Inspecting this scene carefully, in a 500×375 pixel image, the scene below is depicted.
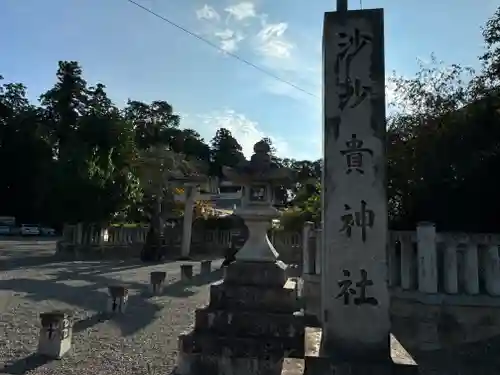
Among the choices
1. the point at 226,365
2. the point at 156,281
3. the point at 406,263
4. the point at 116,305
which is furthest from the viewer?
the point at 156,281

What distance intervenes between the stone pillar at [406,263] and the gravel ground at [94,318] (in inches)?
133

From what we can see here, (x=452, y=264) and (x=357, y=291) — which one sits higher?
(x=452, y=264)

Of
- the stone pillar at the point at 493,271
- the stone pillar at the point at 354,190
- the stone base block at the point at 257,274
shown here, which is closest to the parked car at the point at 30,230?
the stone base block at the point at 257,274

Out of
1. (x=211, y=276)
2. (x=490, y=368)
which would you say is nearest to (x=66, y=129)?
(x=211, y=276)

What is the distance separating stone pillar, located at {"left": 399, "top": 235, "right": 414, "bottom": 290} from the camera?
6332 millimetres

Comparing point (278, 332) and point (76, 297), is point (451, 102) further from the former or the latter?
point (76, 297)

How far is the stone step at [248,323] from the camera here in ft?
18.4

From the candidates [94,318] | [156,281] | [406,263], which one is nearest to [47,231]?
[156,281]

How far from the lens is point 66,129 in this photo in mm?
36344

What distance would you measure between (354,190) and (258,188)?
3096 mm

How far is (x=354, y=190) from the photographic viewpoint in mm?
3576

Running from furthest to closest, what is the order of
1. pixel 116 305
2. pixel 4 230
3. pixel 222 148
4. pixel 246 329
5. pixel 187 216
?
pixel 222 148 < pixel 4 230 < pixel 187 216 < pixel 116 305 < pixel 246 329

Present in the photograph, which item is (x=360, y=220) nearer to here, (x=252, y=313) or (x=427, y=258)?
(x=252, y=313)

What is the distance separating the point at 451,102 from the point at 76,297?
901cm
